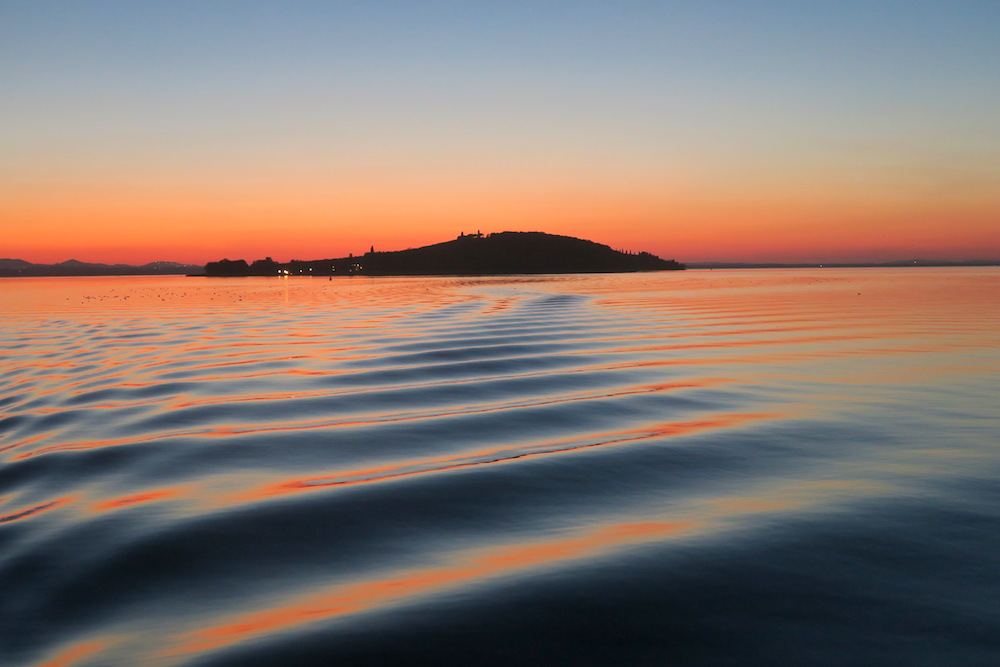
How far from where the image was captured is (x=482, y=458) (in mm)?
7051

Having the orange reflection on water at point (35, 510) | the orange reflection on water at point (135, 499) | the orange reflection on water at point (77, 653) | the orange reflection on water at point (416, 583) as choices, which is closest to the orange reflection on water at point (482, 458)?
the orange reflection on water at point (135, 499)

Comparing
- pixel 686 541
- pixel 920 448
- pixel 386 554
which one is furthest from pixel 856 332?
pixel 386 554

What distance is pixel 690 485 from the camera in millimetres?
6145

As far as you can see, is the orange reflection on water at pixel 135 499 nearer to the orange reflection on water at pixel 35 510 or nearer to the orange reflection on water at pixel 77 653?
the orange reflection on water at pixel 35 510

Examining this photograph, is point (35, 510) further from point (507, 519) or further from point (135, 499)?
point (507, 519)

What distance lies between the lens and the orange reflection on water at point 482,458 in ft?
20.6

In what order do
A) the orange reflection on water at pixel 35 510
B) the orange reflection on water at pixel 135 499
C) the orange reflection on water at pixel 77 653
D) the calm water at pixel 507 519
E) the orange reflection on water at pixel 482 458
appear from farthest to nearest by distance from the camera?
the orange reflection on water at pixel 482 458
the orange reflection on water at pixel 135 499
the orange reflection on water at pixel 35 510
the calm water at pixel 507 519
the orange reflection on water at pixel 77 653

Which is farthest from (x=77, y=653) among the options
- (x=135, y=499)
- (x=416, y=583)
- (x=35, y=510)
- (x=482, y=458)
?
(x=482, y=458)

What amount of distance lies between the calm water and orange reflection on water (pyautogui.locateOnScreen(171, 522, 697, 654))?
0.07ft

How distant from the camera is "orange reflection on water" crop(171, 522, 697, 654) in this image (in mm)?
3707

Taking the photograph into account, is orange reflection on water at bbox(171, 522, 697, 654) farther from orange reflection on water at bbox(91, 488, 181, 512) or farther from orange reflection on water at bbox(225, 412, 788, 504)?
orange reflection on water at bbox(91, 488, 181, 512)

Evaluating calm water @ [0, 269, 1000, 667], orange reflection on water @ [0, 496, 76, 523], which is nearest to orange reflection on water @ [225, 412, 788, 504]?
calm water @ [0, 269, 1000, 667]

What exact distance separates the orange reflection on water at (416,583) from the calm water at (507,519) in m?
0.02

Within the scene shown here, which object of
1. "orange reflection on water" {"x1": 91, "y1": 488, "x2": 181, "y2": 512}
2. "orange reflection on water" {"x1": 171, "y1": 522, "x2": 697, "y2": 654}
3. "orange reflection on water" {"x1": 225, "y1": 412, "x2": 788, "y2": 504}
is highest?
"orange reflection on water" {"x1": 171, "y1": 522, "x2": 697, "y2": 654}
